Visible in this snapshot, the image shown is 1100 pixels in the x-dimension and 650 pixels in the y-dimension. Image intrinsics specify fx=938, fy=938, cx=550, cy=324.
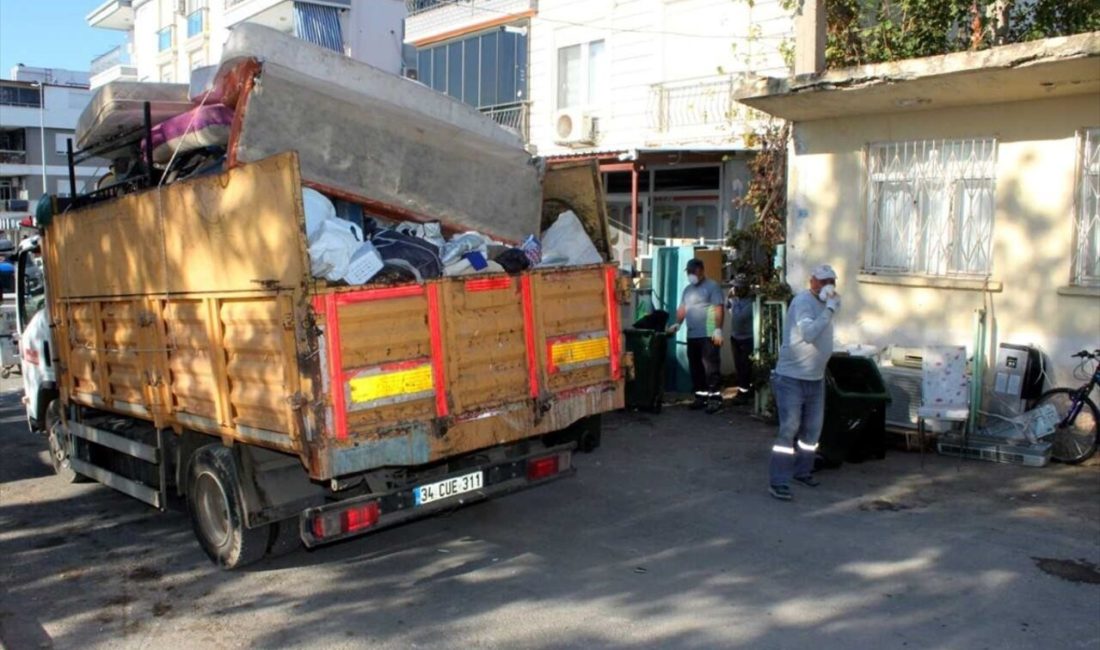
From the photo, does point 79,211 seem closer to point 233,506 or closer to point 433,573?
point 233,506

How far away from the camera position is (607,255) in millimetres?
6750

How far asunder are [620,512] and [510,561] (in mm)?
1298

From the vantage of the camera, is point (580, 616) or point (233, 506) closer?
point (580, 616)

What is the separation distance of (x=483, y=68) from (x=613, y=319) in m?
16.2

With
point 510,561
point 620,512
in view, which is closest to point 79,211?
point 510,561

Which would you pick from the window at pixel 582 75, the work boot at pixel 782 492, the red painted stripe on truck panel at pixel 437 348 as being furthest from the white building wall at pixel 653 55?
the red painted stripe on truck panel at pixel 437 348

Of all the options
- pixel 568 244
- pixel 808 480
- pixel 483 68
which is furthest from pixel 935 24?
pixel 483 68

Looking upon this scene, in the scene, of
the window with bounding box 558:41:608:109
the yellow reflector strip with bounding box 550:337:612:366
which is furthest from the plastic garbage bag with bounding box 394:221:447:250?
the window with bounding box 558:41:608:109

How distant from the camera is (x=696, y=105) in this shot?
54.6ft

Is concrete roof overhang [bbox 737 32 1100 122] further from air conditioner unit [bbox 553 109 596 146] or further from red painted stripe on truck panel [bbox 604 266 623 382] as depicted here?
air conditioner unit [bbox 553 109 596 146]

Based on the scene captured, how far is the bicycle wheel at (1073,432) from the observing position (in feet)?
26.6

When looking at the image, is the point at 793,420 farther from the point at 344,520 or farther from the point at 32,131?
the point at 32,131

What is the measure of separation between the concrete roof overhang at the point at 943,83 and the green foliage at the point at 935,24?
67.6 inches

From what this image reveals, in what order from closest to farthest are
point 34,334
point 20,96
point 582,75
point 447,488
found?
point 447,488
point 34,334
point 582,75
point 20,96
